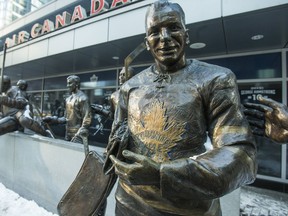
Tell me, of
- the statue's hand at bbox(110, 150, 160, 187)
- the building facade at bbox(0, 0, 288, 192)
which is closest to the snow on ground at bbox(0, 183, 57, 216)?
the statue's hand at bbox(110, 150, 160, 187)

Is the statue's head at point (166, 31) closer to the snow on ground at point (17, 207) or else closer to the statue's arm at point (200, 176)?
the statue's arm at point (200, 176)

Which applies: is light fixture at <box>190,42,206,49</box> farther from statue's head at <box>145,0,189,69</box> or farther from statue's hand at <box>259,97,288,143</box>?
statue's hand at <box>259,97,288,143</box>

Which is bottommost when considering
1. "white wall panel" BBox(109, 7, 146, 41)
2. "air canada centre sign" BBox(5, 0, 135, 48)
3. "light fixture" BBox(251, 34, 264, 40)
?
"light fixture" BBox(251, 34, 264, 40)

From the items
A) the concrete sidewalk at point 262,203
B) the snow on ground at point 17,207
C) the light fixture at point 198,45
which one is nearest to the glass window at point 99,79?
the light fixture at point 198,45

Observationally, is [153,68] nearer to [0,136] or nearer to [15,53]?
[0,136]

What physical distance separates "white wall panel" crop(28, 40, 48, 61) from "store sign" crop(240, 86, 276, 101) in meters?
7.39

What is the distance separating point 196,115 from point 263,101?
1.11 feet

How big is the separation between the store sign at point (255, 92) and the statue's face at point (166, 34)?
5341 millimetres

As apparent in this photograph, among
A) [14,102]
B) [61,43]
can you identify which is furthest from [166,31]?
[61,43]

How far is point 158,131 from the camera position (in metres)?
→ 1.09

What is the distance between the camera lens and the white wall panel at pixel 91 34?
21.1 feet

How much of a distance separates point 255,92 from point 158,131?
5.73 meters

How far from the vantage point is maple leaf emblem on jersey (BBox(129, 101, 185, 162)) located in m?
1.05

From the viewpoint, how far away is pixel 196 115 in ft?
3.41
